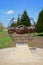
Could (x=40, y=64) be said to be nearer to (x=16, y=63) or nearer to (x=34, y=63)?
(x=34, y=63)

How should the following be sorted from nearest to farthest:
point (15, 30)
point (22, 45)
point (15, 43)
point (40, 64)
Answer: point (40, 64) < point (15, 30) < point (22, 45) < point (15, 43)

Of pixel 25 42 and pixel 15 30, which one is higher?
pixel 15 30

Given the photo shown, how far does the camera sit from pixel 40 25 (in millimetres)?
28938

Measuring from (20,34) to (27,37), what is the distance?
0.86 m

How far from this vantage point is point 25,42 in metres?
13.0

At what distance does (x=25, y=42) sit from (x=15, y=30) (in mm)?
1694

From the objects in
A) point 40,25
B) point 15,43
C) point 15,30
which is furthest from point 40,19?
point 15,30

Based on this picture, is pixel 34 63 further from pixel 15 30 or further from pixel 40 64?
pixel 15 30

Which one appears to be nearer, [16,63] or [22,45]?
[16,63]

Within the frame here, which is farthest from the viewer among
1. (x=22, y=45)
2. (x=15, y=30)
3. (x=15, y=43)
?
(x=15, y=43)

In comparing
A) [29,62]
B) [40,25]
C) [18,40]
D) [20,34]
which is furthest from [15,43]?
[40,25]

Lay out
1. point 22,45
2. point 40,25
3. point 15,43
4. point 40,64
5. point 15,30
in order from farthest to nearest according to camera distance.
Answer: point 40,25
point 15,43
point 22,45
point 15,30
point 40,64

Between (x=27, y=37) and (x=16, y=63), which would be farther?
(x=27, y=37)

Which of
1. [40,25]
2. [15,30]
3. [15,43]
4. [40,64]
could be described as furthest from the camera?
[40,25]
